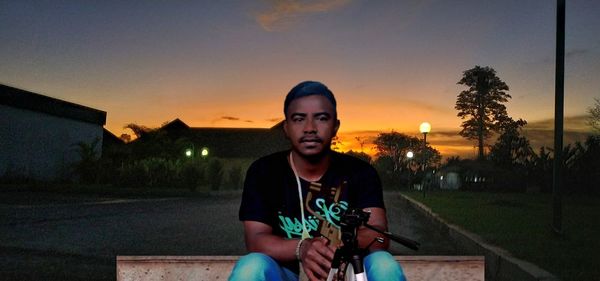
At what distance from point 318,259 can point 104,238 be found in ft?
28.8

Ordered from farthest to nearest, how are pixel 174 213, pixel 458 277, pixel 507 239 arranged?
1. pixel 174 213
2. pixel 507 239
3. pixel 458 277

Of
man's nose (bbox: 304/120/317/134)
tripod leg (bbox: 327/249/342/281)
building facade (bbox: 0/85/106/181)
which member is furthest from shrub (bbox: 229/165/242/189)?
tripod leg (bbox: 327/249/342/281)

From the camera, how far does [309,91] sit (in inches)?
102

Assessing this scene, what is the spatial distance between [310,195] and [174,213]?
47.6ft

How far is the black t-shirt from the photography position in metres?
2.56

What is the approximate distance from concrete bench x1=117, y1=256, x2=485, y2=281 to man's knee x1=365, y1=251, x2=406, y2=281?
32cm

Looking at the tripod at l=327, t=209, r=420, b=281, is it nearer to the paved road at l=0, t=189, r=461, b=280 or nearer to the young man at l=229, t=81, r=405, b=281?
the young man at l=229, t=81, r=405, b=281

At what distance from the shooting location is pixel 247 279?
2.14 meters

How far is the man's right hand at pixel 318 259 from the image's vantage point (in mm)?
2021

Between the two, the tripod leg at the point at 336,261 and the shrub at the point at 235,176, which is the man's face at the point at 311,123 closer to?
the tripod leg at the point at 336,261

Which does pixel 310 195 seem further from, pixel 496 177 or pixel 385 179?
pixel 385 179

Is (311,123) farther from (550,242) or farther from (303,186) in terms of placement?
(550,242)

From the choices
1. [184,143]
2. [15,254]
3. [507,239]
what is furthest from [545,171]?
[15,254]

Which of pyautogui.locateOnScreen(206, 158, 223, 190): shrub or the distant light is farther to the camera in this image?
pyautogui.locateOnScreen(206, 158, 223, 190): shrub
